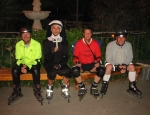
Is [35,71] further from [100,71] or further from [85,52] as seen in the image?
[100,71]

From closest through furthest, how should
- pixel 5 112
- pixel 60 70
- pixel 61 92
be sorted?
1. pixel 5 112
2. pixel 60 70
3. pixel 61 92

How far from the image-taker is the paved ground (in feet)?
14.3

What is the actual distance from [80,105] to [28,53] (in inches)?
65.3

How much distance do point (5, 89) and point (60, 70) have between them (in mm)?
1712

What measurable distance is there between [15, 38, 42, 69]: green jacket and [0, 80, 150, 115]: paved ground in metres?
0.83

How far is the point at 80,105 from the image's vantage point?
4.65m

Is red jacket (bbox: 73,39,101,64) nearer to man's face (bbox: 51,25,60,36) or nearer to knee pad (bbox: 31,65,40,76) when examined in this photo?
man's face (bbox: 51,25,60,36)

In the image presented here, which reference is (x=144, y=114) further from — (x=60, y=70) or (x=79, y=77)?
(x=60, y=70)

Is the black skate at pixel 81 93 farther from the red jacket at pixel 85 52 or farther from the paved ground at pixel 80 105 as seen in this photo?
the red jacket at pixel 85 52

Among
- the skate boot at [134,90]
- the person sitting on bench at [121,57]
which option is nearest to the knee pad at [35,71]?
the person sitting on bench at [121,57]

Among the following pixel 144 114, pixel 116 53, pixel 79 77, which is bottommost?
pixel 144 114

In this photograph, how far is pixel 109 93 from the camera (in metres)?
5.31

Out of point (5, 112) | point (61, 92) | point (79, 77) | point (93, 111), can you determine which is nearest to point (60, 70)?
point (79, 77)

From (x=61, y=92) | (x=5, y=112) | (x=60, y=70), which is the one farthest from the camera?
(x=61, y=92)
